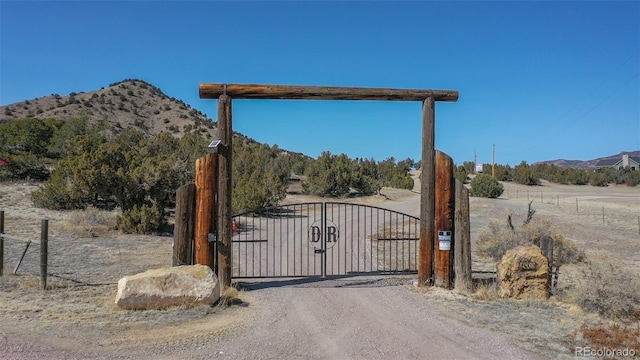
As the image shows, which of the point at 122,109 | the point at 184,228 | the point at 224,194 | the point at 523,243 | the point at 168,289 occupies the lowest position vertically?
the point at 168,289

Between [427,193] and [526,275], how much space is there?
234 cm

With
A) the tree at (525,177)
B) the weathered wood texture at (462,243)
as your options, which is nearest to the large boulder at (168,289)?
the weathered wood texture at (462,243)

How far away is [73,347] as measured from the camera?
5746mm

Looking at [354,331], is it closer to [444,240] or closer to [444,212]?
[444,240]

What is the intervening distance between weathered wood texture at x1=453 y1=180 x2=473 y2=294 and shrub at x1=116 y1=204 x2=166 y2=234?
37.0ft

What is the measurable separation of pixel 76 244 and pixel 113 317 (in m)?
7.78

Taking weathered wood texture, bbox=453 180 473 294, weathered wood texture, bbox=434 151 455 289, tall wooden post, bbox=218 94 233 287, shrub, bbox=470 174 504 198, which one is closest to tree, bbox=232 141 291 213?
tall wooden post, bbox=218 94 233 287

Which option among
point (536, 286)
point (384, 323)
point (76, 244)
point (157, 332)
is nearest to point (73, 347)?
point (157, 332)

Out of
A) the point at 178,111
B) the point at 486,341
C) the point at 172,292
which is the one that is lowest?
the point at 486,341

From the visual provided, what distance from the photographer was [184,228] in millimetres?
8469

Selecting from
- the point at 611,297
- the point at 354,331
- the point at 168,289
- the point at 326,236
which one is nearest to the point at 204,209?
the point at 168,289

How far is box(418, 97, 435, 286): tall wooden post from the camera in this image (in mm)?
9234

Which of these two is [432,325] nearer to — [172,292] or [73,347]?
[172,292]

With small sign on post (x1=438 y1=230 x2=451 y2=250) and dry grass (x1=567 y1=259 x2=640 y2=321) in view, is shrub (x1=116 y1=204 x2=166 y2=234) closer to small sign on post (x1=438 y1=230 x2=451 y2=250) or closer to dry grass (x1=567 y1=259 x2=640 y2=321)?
small sign on post (x1=438 y1=230 x2=451 y2=250)
